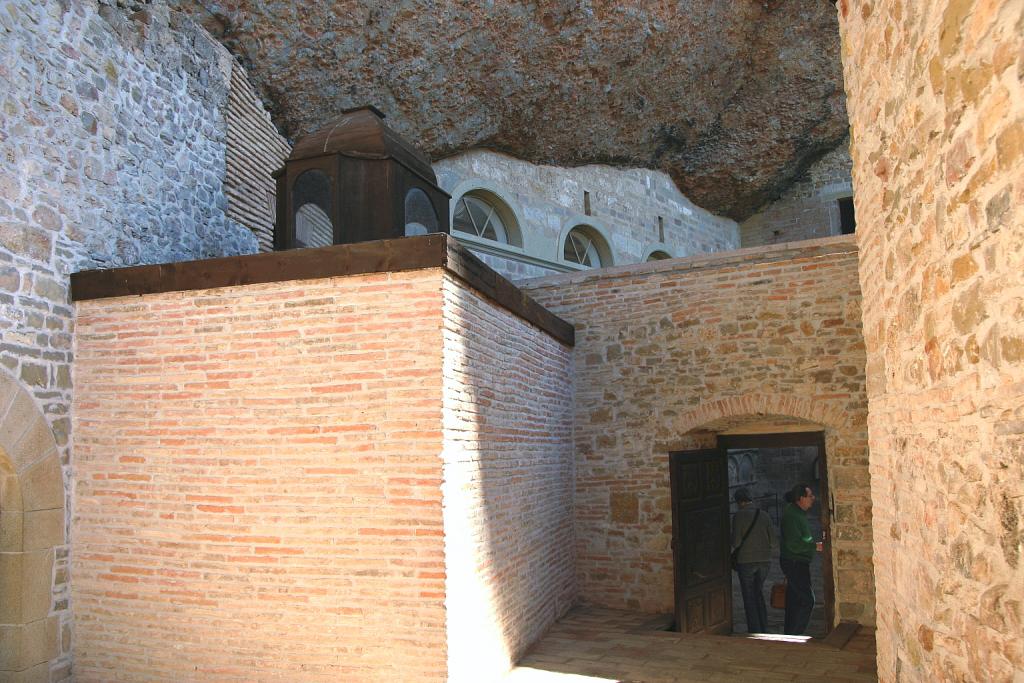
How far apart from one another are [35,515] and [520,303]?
3.73 meters

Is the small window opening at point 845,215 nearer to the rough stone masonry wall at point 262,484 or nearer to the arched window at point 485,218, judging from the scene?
the arched window at point 485,218

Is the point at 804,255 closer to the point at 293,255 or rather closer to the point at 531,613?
the point at 531,613

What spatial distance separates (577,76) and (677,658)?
7.67 meters

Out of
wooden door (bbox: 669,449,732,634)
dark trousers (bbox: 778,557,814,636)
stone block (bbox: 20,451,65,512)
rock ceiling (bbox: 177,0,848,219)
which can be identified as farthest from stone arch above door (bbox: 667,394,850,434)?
stone block (bbox: 20,451,65,512)

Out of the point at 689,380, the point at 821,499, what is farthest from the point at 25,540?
the point at 821,499

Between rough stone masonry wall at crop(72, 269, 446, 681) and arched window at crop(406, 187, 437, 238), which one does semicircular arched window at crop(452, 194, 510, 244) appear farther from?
rough stone masonry wall at crop(72, 269, 446, 681)

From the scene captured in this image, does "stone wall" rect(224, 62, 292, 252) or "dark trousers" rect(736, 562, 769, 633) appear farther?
"dark trousers" rect(736, 562, 769, 633)

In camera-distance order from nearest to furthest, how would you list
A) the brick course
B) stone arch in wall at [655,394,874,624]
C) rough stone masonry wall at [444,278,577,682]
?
the brick course → rough stone masonry wall at [444,278,577,682] → stone arch in wall at [655,394,874,624]

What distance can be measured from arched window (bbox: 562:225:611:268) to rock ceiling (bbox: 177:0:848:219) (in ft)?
3.66

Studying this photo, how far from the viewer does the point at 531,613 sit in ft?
20.6

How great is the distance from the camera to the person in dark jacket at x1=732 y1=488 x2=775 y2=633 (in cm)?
819

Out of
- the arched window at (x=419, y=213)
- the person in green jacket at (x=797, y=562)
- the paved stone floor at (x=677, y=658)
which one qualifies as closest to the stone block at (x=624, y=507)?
the paved stone floor at (x=677, y=658)

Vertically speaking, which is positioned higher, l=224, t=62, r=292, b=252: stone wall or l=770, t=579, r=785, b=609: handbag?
l=224, t=62, r=292, b=252: stone wall

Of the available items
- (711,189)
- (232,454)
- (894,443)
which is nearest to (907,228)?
(894,443)
